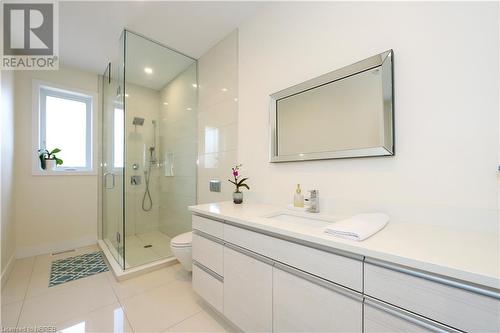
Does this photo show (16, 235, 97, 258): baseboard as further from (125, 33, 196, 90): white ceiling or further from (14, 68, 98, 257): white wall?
(125, 33, 196, 90): white ceiling

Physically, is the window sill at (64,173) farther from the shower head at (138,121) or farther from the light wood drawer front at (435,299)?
Answer: the light wood drawer front at (435,299)

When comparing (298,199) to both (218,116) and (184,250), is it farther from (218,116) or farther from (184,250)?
(218,116)

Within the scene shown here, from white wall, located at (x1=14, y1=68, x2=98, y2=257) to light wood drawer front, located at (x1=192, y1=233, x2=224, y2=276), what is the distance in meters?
2.42

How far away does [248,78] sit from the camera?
2043mm

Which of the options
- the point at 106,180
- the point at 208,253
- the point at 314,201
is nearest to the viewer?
the point at 314,201

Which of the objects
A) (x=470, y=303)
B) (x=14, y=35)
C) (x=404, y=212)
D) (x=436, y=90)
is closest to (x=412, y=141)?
(x=436, y=90)

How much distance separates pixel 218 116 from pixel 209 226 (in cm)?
135

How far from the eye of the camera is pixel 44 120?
279cm

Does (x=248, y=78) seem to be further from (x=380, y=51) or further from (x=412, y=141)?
(x=412, y=141)

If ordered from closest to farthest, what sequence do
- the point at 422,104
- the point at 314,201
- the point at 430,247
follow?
the point at 430,247 → the point at 422,104 → the point at 314,201

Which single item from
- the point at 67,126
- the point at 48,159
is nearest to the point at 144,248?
the point at 48,159

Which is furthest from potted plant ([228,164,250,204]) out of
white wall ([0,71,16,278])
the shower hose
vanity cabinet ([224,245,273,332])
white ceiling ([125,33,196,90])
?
white wall ([0,71,16,278])

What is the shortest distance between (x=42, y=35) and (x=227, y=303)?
10.7 ft

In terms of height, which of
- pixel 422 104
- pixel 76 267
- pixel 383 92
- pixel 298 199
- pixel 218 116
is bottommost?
pixel 76 267
